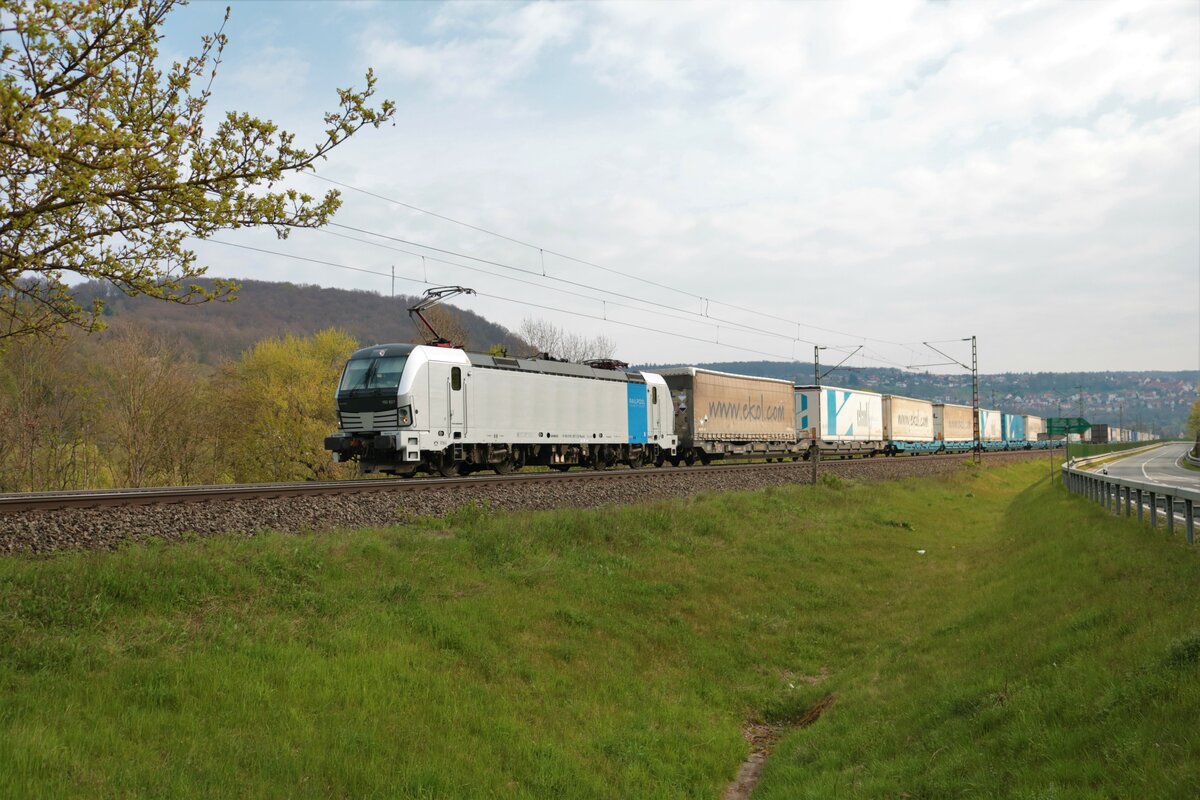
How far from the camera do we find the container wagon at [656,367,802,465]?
3553 centimetres

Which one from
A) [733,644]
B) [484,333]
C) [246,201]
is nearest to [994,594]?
[733,644]

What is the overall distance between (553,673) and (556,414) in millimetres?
16316

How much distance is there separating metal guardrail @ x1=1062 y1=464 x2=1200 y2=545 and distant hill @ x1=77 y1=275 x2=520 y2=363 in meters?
71.1

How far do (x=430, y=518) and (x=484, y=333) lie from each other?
326 ft

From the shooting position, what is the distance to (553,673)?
10.4 m

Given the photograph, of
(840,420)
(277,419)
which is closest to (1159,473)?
(840,420)

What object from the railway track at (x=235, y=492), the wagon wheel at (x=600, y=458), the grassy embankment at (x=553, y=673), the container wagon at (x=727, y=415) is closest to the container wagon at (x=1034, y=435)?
the container wagon at (x=727, y=415)

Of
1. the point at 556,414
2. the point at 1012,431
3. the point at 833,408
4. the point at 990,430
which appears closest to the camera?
the point at 556,414

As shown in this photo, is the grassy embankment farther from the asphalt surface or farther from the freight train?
Result: the asphalt surface

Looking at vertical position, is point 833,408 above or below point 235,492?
above

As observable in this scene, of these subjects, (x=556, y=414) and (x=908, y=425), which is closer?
(x=556, y=414)

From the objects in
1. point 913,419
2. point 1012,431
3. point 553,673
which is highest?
point 913,419

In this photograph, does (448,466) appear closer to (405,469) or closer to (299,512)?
(405,469)

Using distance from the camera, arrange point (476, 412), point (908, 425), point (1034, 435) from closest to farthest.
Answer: point (476, 412) < point (908, 425) < point (1034, 435)
